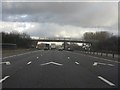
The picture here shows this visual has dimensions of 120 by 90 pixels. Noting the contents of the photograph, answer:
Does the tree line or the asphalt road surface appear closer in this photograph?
the asphalt road surface

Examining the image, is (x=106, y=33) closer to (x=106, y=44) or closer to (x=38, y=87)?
(x=106, y=44)

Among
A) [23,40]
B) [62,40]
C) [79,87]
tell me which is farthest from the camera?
[62,40]

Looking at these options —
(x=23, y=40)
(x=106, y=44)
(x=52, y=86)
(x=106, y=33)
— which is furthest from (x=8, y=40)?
(x=52, y=86)

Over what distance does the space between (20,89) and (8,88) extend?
633mm

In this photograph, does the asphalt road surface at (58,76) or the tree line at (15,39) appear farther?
the tree line at (15,39)

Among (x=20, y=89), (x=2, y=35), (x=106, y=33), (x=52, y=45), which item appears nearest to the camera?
(x=20, y=89)

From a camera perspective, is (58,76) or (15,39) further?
(15,39)

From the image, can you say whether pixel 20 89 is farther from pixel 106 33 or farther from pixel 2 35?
pixel 106 33

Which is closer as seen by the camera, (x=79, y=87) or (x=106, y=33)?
(x=79, y=87)

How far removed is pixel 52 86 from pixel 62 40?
452 ft

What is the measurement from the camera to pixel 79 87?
11.4 metres

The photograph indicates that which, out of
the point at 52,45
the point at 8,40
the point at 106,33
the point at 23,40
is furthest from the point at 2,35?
the point at 106,33

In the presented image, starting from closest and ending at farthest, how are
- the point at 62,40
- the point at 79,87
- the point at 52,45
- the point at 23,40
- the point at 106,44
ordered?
the point at 79,87
the point at 106,44
the point at 23,40
the point at 62,40
the point at 52,45

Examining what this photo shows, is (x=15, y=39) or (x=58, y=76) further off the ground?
(x=15, y=39)
